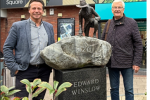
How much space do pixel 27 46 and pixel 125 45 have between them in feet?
5.28

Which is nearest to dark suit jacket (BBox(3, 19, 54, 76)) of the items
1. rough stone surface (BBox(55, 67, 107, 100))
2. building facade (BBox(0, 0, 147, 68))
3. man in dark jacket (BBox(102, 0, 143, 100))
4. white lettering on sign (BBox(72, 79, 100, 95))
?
rough stone surface (BBox(55, 67, 107, 100))

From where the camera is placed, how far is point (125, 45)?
2885 millimetres

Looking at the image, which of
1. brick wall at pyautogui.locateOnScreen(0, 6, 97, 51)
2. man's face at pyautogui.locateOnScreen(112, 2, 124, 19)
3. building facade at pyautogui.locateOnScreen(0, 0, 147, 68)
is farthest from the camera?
brick wall at pyautogui.locateOnScreen(0, 6, 97, 51)

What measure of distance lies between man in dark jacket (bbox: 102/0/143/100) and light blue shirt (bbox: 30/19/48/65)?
1.19 metres

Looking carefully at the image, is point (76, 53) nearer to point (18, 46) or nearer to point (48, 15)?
point (18, 46)

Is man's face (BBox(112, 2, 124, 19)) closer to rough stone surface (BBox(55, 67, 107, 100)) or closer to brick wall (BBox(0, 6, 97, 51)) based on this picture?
rough stone surface (BBox(55, 67, 107, 100))

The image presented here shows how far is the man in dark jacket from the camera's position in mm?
2857

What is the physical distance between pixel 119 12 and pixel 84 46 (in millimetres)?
833

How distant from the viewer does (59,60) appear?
8.43ft

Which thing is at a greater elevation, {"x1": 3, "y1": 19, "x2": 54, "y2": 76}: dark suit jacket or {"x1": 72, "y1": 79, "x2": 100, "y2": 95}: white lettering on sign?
{"x1": 3, "y1": 19, "x2": 54, "y2": 76}: dark suit jacket

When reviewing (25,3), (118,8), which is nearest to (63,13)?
(25,3)

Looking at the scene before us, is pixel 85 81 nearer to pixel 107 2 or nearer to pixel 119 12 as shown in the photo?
pixel 119 12

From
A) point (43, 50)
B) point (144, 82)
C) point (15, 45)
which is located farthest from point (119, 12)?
point (144, 82)

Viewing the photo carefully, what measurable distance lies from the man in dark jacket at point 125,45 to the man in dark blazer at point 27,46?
3.89ft
